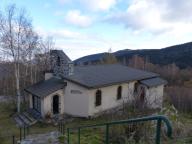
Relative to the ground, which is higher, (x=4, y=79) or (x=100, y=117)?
(x=4, y=79)

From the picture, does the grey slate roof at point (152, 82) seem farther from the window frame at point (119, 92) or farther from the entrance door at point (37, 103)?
the entrance door at point (37, 103)

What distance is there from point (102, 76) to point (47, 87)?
536 cm

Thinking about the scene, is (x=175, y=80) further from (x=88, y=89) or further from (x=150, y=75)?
(x=88, y=89)

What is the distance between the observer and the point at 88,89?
65.6 ft

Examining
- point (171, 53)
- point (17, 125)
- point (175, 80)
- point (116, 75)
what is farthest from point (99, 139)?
point (171, 53)

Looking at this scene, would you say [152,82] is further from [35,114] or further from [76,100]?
[35,114]

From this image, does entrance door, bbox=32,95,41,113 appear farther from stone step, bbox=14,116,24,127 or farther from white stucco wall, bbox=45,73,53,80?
white stucco wall, bbox=45,73,53,80

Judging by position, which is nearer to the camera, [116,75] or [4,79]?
[116,75]

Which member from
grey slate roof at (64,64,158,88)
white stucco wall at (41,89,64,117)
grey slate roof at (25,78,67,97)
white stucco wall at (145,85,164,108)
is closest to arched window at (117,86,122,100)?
grey slate roof at (64,64,158,88)

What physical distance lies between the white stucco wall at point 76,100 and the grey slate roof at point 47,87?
30.8 inches

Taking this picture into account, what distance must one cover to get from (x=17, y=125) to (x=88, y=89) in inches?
260

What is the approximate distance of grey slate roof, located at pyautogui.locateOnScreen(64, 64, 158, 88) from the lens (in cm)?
2064

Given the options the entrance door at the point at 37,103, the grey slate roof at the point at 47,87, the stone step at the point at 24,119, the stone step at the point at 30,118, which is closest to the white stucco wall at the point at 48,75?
the grey slate roof at the point at 47,87

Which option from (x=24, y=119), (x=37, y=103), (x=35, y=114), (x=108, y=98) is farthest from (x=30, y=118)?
(x=108, y=98)
